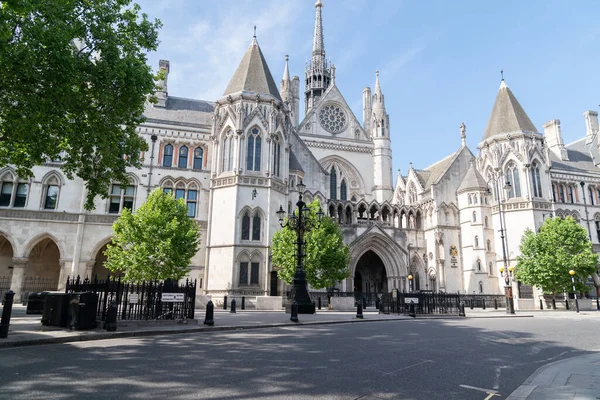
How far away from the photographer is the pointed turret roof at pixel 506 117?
38.1 meters

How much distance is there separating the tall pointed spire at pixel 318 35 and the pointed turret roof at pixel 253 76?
32.5 meters

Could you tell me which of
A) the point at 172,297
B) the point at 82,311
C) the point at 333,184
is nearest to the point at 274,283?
the point at 172,297

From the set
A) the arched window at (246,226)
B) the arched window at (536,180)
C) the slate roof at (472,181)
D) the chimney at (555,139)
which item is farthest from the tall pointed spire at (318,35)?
the arched window at (246,226)

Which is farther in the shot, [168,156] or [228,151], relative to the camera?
[168,156]

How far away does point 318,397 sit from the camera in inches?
199

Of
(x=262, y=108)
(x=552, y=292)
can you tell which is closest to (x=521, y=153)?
(x=552, y=292)

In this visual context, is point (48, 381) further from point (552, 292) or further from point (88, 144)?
point (552, 292)

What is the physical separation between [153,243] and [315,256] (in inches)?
412

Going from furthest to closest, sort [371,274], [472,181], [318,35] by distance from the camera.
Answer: [318,35]
[371,274]
[472,181]

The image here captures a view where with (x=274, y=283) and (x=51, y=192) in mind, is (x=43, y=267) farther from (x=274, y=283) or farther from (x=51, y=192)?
(x=274, y=283)

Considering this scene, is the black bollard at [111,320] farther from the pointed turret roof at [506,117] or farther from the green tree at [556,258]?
the pointed turret roof at [506,117]

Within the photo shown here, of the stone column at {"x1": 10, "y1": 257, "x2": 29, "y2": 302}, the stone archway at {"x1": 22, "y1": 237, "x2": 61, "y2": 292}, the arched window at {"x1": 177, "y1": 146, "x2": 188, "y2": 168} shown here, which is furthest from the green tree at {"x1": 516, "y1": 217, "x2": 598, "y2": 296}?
the stone column at {"x1": 10, "y1": 257, "x2": 29, "y2": 302}

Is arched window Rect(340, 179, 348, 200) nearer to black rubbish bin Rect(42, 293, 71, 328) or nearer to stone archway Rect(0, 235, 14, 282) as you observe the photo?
stone archway Rect(0, 235, 14, 282)

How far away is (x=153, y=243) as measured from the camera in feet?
80.9
